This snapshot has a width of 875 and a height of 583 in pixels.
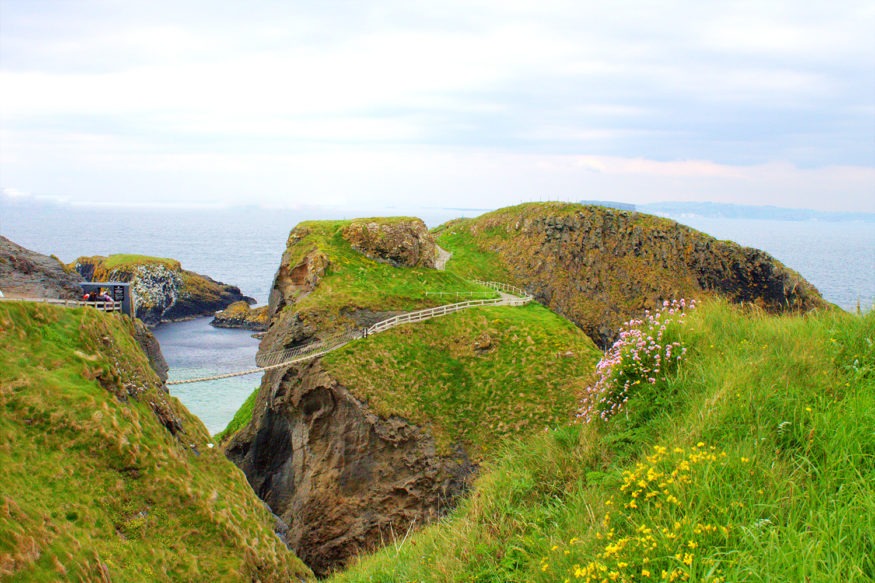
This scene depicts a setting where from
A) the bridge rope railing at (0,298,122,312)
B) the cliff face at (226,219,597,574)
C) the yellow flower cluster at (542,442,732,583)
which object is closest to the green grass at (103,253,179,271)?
the cliff face at (226,219,597,574)

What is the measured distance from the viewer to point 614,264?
6431cm

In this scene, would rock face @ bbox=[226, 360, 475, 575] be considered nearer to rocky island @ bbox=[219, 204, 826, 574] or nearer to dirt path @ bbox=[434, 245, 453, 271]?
rocky island @ bbox=[219, 204, 826, 574]

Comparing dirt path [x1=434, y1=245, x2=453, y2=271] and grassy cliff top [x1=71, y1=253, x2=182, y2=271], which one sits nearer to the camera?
dirt path [x1=434, y1=245, x2=453, y2=271]

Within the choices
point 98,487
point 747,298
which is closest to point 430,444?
point 98,487

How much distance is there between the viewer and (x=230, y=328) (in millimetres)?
90500

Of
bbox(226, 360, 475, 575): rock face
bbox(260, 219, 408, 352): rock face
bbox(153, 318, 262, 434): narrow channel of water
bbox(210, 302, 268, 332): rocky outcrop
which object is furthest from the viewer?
bbox(210, 302, 268, 332): rocky outcrop

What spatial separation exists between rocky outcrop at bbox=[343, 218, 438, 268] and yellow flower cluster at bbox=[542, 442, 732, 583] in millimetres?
35847

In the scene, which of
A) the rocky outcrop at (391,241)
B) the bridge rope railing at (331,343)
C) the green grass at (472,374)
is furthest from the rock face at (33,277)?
the rocky outcrop at (391,241)

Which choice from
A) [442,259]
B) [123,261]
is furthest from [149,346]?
[123,261]

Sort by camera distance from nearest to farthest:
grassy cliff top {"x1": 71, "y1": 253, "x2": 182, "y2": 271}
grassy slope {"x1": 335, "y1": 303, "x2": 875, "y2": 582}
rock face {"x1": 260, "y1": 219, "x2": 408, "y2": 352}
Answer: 1. grassy slope {"x1": 335, "y1": 303, "x2": 875, "y2": 582}
2. rock face {"x1": 260, "y1": 219, "x2": 408, "y2": 352}
3. grassy cliff top {"x1": 71, "y1": 253, "x2": 182, "y2": 271}

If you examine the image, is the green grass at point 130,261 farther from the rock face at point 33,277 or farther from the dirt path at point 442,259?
the rock face at point 33,277

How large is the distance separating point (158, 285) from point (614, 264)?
236ft

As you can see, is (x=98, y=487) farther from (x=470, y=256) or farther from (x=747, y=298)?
(x=747, y=298)

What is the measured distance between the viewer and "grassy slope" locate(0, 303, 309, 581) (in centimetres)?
1259
